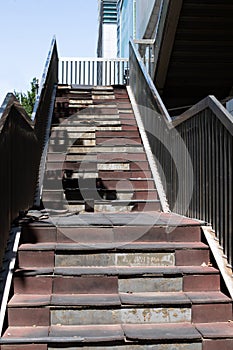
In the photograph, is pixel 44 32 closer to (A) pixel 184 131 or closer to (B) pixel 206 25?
(B) pixel 206 25

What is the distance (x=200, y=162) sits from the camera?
4.38 m

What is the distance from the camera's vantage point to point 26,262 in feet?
12.6

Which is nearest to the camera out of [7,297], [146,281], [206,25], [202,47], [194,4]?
[7,297]

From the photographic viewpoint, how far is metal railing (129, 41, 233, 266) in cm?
371

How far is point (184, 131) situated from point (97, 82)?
27.3 ft

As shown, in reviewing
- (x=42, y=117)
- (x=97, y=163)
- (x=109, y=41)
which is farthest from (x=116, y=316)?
(x=109, y=41)

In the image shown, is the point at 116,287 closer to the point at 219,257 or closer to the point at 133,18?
the point at 219,257

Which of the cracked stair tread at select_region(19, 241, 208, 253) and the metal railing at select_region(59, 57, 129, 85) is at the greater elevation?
the metal railing at select_region(59, 57, 129, 85)

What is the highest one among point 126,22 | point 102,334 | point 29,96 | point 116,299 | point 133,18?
point 126,22

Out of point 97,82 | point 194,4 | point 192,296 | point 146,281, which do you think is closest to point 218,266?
point 192,296

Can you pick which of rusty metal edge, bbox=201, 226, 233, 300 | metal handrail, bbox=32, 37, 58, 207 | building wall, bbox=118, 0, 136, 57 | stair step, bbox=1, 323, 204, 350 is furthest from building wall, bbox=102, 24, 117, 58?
stair step, bbox=1, 323, 204, 350

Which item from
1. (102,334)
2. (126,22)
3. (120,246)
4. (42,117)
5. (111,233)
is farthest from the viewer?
(126,22)

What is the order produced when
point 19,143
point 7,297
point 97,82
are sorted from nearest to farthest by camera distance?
1. point 7,297
2. point 19,143
3. point 97,82

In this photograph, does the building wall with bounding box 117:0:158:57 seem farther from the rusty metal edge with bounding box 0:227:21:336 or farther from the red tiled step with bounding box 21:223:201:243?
A: the rusty metal edge with bounding box 0:227:21:336
